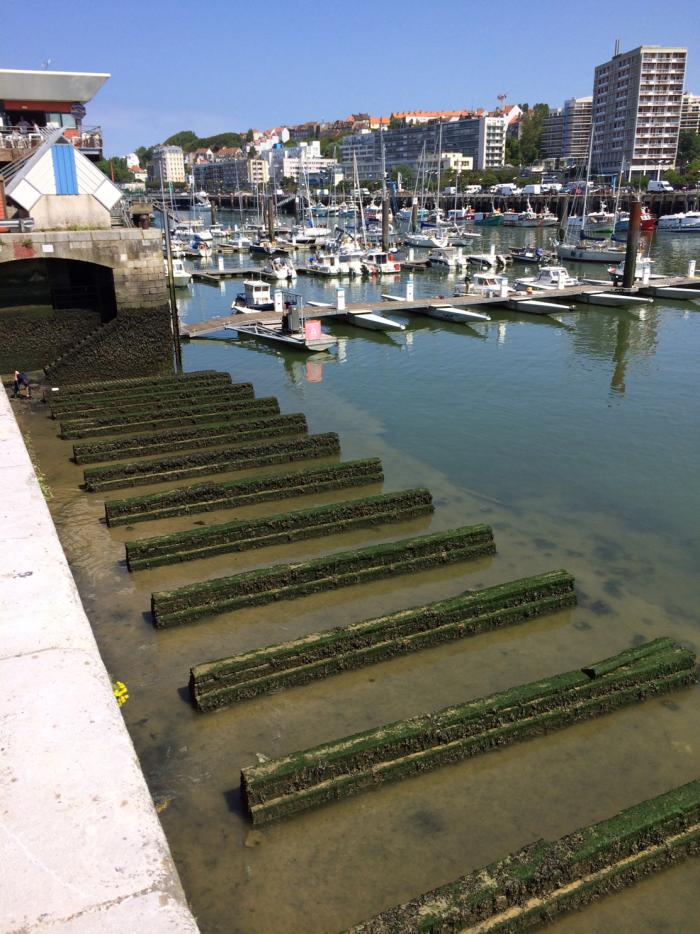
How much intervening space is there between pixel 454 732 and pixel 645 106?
199291 mm

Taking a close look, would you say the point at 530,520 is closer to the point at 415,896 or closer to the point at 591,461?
the point at 591,461

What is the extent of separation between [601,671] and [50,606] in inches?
340

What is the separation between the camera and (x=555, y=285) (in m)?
58.2

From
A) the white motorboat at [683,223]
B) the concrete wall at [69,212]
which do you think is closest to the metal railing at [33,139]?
the concrete wall at [69,212]

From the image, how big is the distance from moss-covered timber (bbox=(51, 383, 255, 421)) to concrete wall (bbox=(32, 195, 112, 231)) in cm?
1020

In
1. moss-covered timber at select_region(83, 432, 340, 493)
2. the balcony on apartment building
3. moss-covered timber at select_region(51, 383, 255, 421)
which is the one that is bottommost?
moss-covered timber at select_region(83, 432, 340, 493)

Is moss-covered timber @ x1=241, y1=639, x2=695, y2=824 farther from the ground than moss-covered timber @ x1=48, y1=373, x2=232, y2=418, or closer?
closer

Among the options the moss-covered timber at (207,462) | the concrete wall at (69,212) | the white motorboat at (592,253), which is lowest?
the moss-covered timber at (207,462)

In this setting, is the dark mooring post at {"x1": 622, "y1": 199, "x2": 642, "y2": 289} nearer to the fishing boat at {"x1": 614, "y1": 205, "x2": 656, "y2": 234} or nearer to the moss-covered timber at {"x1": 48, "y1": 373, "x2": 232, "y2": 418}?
the moss-covered timber at {"x1": 48, "y1": 373, "x2": 232, "y2": 418}

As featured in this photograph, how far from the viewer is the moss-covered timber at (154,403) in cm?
2572

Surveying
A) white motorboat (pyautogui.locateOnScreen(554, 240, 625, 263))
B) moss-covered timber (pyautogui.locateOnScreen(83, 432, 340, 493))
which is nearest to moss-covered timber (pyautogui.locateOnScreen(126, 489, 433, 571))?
moss-covered timber (pyautogui.locateOnScreen(83, 432, 340, 493))

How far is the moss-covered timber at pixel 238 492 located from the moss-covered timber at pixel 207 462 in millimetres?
1032

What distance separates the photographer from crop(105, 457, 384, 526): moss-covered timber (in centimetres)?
1828

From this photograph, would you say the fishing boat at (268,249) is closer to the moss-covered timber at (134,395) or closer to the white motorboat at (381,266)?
the white motorboat at (381,266)
